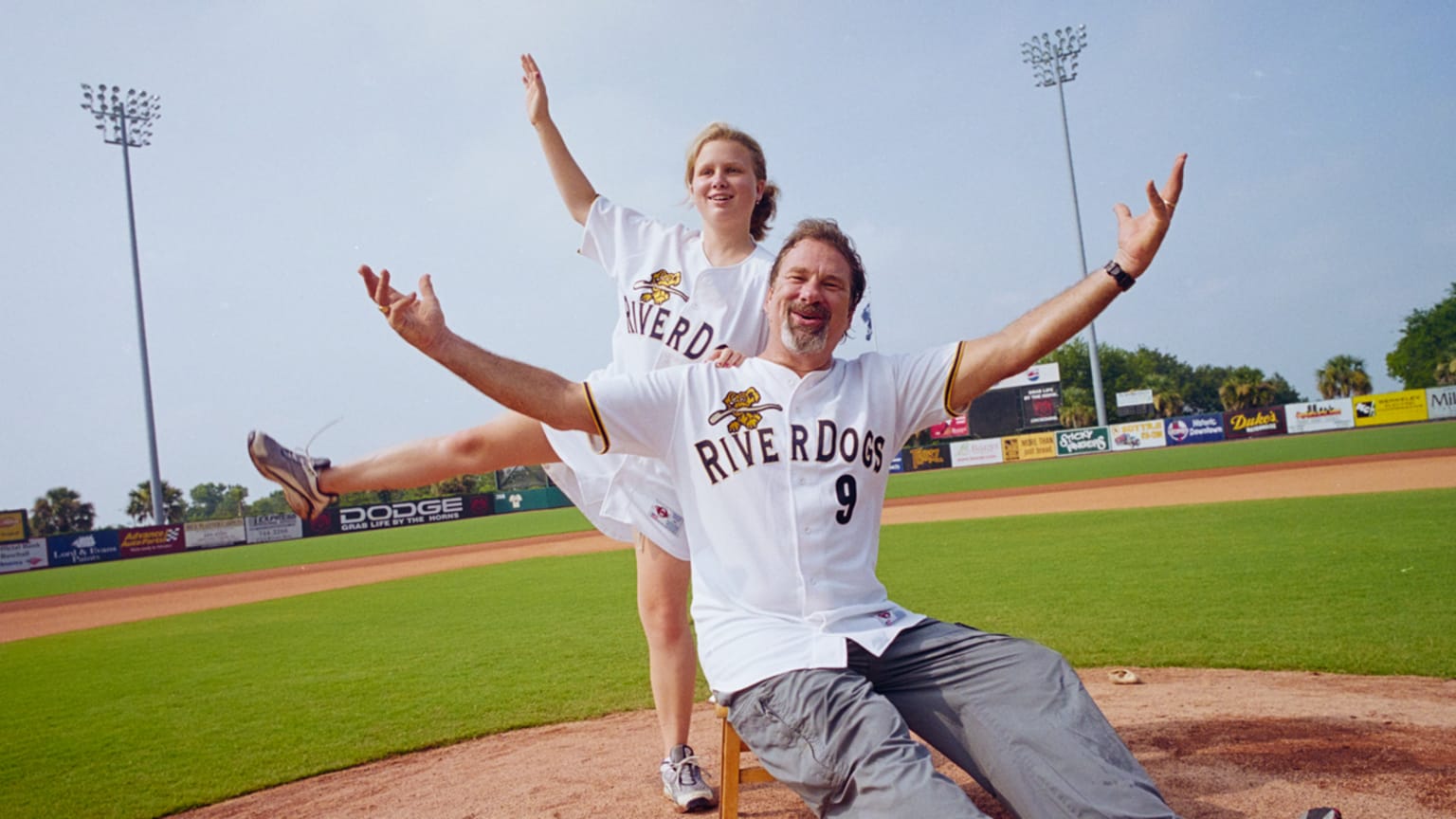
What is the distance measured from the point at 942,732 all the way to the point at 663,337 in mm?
1662

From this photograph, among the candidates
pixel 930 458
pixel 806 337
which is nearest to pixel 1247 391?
pixel 930 458

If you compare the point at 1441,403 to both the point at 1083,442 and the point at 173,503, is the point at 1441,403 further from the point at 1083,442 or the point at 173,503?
the point at 173,503

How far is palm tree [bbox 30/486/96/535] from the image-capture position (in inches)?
2083

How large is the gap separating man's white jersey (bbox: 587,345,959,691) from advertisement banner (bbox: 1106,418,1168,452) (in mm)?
47651

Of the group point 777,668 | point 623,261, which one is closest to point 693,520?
point 777,668

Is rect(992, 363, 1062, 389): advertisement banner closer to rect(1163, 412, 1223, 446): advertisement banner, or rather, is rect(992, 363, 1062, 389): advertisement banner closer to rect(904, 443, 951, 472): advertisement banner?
rect(904, 443, 951, 472): advertisement banner

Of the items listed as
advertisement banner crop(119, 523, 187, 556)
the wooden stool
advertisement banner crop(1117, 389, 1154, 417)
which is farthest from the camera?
advertisement banner crop(1117, 389, 1154, 417)

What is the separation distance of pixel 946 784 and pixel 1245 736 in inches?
95.2

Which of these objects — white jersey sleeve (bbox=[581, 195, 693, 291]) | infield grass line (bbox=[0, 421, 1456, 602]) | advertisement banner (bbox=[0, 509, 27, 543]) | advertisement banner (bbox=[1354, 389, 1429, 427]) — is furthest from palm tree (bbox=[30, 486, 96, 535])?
advertisement banner (bbox=[1354, 389, 1429, 427])

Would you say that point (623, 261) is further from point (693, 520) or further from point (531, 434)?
point (693, 520)

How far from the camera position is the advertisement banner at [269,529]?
135ft

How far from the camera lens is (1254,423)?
4731cm

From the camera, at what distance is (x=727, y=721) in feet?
8.50

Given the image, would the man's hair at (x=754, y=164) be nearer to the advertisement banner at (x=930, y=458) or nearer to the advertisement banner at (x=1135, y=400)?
the advertisement banner at (x=930, y=458)
